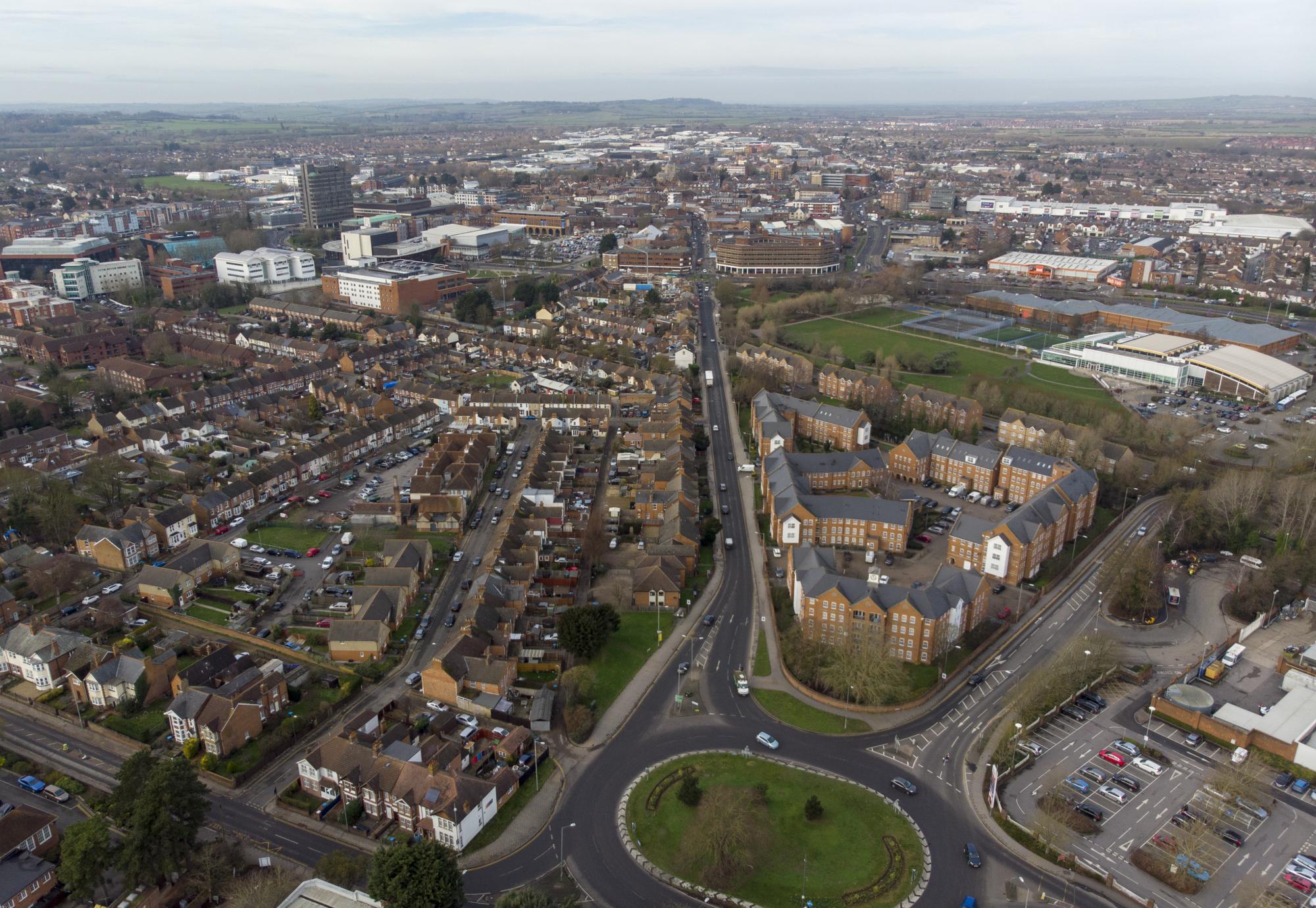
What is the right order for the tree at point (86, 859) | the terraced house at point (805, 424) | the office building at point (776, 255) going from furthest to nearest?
the office building at point (776, 255) < the terraced house at point (805, 424) < the tree at point (86, 859)

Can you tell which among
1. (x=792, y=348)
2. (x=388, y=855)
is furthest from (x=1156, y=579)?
(x=792, y=348)

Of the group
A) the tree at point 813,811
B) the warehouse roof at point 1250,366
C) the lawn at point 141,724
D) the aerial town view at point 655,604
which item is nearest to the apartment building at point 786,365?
the aerial town view at point 655,604

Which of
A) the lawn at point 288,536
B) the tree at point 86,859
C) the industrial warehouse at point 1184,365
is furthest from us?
the industrial warehouse at point 1184,365

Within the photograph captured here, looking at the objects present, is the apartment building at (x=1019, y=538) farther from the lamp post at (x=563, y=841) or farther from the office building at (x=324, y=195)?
the office building at (x=324, y=195)

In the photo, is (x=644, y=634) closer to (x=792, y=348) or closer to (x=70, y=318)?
(x=792, y=348)

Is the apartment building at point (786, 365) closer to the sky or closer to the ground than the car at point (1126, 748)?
closer to the sky

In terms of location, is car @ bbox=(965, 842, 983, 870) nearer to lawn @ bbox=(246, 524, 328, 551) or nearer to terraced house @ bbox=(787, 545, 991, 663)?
terraced house @ bbox=(787, 545, 991, 663)

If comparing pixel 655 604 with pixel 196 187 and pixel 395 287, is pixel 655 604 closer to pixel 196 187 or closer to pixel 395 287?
pixel 395 287

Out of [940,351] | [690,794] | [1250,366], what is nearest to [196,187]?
[940,351]
